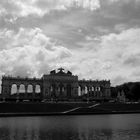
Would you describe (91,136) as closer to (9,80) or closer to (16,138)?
(16,138)

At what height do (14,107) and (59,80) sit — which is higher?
(59,80)

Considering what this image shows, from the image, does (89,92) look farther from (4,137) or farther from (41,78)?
(4,137)

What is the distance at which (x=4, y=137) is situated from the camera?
29.7 metres

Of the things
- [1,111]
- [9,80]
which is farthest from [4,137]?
[9,80]

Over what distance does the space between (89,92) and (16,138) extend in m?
99.6

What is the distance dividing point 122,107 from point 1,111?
3694cm

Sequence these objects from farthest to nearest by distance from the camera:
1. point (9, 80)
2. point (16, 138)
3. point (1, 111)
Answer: point (9, 80)
point (1, 111)
point (16, 138)

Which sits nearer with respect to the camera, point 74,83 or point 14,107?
point 14,107

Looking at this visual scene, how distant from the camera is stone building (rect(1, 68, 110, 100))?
112938 millimetres

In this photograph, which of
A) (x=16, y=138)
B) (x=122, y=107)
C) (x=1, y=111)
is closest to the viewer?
(x=16, y=138)

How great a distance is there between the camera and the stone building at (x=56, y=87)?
113 meters

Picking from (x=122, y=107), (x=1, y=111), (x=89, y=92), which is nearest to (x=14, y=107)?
(x=1, y=111)

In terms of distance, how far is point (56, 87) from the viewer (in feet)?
390

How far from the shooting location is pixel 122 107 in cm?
8562
